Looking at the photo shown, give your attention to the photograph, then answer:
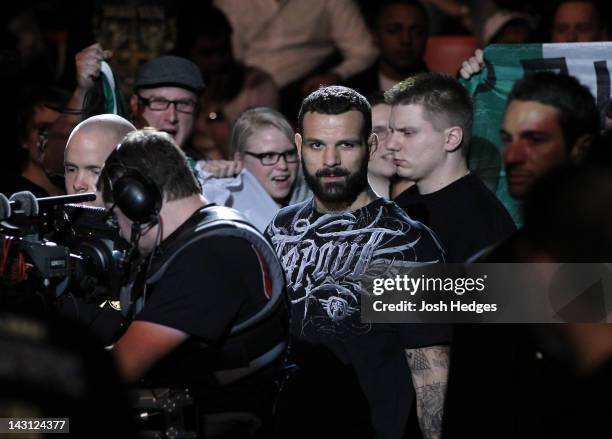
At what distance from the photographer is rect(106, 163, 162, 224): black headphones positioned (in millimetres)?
3449

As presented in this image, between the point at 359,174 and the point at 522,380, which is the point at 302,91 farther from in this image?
the point at 522,380

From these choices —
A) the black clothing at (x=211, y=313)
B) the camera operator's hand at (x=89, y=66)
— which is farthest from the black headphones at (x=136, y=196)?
the camera operator's hand at (x=89, y=66)

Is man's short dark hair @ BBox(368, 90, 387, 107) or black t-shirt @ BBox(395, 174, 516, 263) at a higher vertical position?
man's short dark hair @ BBox(368, 90, 387, 107)

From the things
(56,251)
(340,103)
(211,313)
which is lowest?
(211,313)

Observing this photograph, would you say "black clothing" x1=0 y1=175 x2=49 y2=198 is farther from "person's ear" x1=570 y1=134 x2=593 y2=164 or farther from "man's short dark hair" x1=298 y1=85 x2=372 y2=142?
"person's ear" x1=570 y1=134 x2=593 y2=164

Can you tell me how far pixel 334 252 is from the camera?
13.8ft

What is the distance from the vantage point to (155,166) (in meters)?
3.56

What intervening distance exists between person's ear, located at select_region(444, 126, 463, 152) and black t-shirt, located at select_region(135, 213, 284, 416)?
148 centimetres

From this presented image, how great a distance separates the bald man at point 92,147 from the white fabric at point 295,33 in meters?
3.02

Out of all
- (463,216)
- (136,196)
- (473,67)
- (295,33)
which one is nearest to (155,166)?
(136,196)

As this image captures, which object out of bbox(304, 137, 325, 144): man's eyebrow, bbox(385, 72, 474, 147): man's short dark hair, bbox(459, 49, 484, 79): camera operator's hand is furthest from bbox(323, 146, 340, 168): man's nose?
bbox(459, 49, 484, 79): camera operator's hand

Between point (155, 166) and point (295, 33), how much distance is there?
4.55 meters

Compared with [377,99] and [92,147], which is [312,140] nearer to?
[92,147]

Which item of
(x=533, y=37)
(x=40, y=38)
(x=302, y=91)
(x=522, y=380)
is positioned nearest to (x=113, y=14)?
(x=40, y=38)
